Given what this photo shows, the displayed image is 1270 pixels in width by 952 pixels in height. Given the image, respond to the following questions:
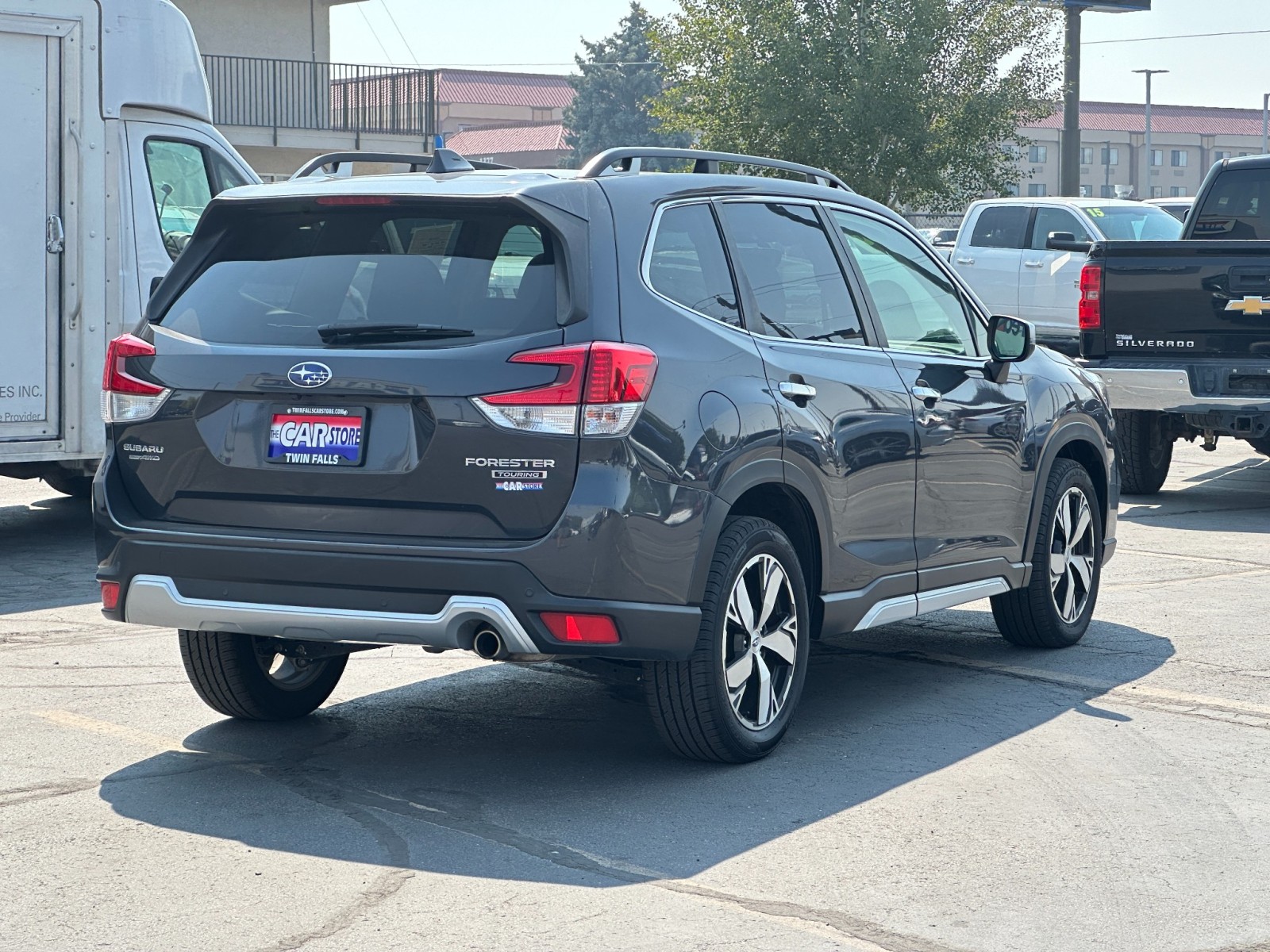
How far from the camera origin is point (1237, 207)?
529 inches

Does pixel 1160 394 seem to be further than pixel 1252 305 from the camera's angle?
Yes

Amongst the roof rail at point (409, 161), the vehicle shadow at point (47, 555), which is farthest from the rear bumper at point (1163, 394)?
the vehicle shadow at point (47, 555)

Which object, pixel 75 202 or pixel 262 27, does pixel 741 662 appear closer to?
pixel 75 202

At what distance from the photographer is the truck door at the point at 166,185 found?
424 inches

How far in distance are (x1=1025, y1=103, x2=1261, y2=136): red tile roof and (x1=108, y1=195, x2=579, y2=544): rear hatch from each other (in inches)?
3875

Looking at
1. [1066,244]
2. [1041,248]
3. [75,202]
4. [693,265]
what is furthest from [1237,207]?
[693,265]

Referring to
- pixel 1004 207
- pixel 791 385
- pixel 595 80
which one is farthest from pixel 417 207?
pixel 595 80

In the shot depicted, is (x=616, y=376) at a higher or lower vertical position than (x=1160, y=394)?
higher

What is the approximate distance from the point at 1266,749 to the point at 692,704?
6.41 feet

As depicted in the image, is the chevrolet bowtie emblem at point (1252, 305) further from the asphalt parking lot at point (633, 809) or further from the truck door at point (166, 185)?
the truck door at point (166, 185)

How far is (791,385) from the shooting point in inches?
229

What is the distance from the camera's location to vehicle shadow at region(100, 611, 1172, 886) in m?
4.91

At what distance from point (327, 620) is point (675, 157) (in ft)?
6.22

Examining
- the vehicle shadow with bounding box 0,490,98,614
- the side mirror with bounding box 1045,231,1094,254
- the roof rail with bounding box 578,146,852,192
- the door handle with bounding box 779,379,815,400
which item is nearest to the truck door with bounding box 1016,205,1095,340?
the side mirror with bounding box 1045,231,1094,254
